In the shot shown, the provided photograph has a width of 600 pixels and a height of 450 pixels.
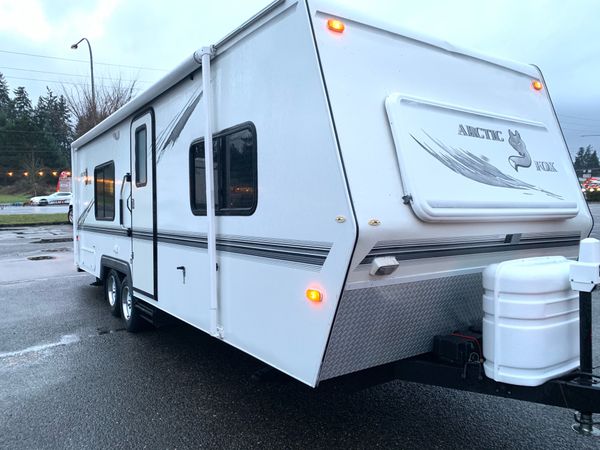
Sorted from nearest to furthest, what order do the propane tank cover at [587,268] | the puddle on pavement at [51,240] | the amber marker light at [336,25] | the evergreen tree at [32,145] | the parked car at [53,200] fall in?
the propane tank cover at [587,268] < the amber marker light at [336,25] < the puddle on pavement at [51,240] < the parked car at [53,200] < the evergreen tree at [32,145]

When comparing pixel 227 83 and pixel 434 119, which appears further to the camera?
pixel 227 83

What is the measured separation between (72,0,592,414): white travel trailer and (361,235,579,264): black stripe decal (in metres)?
0.01

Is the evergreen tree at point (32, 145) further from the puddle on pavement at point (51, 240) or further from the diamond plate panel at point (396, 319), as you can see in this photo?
the diamond plate panel at point (396, 319)

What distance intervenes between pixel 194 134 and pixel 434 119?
1952mm

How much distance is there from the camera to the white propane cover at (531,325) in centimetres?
249

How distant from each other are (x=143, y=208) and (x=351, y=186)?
10.9 feet

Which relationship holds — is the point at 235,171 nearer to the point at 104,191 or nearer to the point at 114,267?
the point at 114,267

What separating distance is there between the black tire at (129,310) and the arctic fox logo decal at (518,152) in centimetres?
433

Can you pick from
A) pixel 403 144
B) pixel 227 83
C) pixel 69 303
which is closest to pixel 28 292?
pixel 69 303

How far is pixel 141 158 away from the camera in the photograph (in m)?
5.23

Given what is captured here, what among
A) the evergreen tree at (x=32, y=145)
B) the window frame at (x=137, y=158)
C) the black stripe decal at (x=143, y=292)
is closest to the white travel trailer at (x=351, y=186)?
the black stripe decal at (x=143, y=292)

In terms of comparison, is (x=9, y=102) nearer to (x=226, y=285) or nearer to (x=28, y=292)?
(x=28, y=292)

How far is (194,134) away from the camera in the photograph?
12.8 ft

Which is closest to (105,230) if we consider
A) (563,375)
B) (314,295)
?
(314,295)
